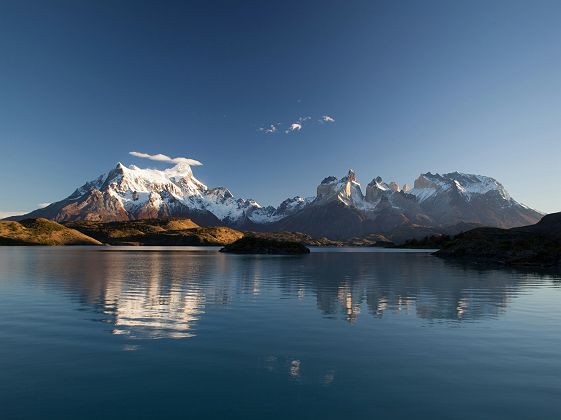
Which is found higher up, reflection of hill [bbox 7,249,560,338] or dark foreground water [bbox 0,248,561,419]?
dark foreground water [bbox 0,248,561,419]

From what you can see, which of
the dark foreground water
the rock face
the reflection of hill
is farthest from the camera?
the rock face

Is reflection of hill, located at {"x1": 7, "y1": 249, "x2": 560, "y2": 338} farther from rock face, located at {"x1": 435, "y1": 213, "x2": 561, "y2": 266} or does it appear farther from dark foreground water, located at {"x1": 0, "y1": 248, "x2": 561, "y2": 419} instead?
rock face, located at {"x1": 435, "y1": 213, "x2": 561, "y2": 266}

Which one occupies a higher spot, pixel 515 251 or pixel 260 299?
pixel 515 251

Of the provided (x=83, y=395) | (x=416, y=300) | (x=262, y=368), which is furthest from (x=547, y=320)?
(x=83, y=395)

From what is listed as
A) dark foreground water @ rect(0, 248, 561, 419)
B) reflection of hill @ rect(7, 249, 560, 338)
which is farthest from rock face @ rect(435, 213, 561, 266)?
dark foreground water @ rect(0, 248, 561, 419)

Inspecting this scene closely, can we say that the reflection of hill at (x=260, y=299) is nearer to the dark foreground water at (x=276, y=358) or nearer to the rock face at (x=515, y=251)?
the dark foreground water at (x=276, y=358)

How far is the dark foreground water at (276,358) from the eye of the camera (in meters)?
17.0

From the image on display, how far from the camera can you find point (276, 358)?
24.3 meters

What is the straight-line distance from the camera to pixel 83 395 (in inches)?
707

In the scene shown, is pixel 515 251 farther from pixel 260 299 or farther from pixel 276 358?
pixel 276 358

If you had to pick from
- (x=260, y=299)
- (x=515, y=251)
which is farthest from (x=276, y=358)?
(x=515, y=251)

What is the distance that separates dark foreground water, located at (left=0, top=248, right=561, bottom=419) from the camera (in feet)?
55.9

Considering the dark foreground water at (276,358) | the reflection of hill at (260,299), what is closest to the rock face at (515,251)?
the reflection of hill at (260,299)

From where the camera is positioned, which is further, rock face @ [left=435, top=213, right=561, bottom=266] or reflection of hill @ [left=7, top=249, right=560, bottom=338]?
rock face @ [left=435, top=213, right=561, bottom=266]
